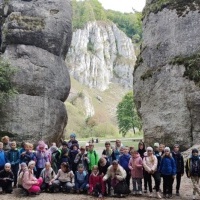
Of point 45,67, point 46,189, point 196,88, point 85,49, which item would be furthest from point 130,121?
point 85,49

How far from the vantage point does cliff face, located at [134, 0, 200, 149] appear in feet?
64.1

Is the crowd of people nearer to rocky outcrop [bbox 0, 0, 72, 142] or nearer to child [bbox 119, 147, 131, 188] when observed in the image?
child [bbox 119, 147, 131, 188]

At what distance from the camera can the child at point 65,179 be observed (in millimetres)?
12758

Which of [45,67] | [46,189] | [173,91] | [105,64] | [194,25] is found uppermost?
[105,64]

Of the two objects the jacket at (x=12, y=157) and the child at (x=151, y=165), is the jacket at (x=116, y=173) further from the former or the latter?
the jacket at (x=12, y=157)

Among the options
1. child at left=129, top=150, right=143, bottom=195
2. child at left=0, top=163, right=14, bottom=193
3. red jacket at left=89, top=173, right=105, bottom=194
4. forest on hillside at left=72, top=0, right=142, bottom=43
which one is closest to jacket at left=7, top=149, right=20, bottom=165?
child at left=0, top=163, right=14, bottom=193

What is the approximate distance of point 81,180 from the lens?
12844 mm

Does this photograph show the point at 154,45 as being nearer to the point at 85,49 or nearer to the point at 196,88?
the point at 196,88

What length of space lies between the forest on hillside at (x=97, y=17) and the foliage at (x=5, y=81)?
127116 mm

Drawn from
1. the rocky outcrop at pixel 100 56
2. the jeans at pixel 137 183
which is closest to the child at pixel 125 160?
the jeans at pixel 137 183

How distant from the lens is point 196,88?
1942 cm

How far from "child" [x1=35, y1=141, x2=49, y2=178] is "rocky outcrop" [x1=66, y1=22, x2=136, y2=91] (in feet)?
402

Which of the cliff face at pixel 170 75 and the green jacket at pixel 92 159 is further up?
the cliff face at pixel 170 75

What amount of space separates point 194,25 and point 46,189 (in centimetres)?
1366
